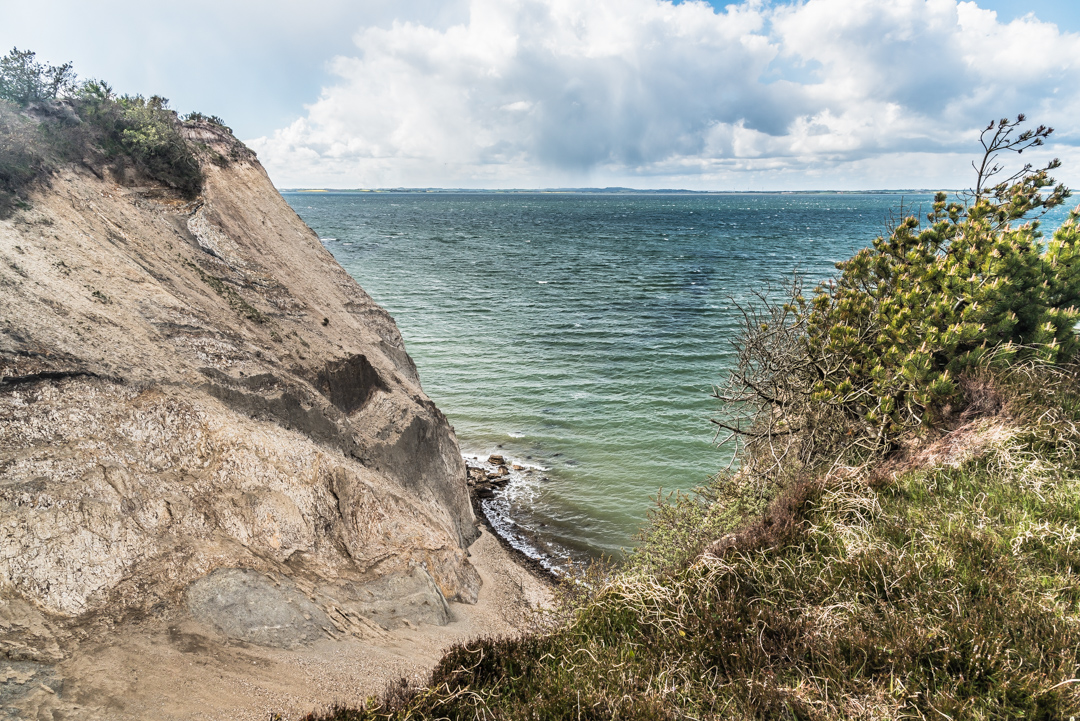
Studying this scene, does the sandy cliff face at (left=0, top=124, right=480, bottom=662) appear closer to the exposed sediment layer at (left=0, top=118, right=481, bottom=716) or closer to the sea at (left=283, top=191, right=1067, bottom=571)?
the exposed sediment layer at (left=0, top=118, right=481, bottom=716)

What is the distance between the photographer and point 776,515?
6.46 meters

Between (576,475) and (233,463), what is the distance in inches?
409

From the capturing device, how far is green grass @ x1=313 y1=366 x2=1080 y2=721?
4.18m

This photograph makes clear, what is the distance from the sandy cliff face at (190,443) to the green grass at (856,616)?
2120 millimetres

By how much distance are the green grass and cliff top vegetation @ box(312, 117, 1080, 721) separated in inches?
0.8

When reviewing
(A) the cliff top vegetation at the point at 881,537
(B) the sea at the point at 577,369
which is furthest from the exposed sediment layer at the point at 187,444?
(B) the sea at the point at 577,369

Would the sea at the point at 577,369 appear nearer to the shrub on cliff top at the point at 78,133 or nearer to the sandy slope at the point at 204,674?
the sandy slope at the point at 204,674

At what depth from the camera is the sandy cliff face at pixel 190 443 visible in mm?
5523

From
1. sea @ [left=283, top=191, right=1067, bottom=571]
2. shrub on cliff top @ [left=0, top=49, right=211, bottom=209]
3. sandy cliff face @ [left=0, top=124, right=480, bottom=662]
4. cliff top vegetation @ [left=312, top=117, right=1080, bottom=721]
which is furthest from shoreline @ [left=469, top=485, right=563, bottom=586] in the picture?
shrub on cliff top @ [left=0, top=49, right=211, bottom=209]

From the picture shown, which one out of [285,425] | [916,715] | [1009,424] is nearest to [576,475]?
[285,425]

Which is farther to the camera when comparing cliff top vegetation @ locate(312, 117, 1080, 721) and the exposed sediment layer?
the exposed sediment layer

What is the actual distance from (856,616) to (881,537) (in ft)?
4.06

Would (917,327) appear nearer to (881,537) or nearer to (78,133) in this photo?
(881,537)

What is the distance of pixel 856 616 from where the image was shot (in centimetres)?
487
